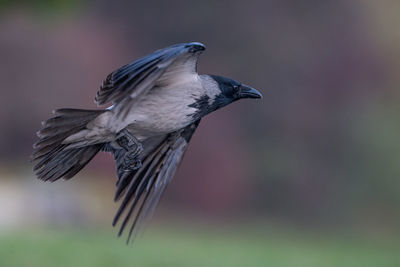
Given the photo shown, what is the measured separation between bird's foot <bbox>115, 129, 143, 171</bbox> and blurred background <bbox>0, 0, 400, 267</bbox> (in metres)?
7.81

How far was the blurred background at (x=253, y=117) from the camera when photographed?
1642cm

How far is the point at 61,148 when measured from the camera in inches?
187

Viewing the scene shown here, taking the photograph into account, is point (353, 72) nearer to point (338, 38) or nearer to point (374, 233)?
point (338, 38)

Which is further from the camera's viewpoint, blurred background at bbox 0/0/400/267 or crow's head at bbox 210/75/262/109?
blurred background at bbox 0/0/400/267

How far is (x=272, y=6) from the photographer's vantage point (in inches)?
965

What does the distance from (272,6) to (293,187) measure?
709 centimetres

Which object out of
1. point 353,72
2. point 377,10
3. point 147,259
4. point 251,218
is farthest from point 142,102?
point 377,10

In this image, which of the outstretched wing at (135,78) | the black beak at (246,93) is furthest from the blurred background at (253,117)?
the outstretched wing at (135,78)

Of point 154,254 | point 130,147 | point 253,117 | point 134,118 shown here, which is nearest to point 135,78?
point 134,118

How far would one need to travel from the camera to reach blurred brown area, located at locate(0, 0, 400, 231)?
17828 millimetres

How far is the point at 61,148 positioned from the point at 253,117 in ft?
55.2

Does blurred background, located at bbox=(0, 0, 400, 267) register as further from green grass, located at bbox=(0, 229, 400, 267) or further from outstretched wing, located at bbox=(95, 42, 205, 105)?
outstretched wing, located at bbox=(95, 42, 205, 105)

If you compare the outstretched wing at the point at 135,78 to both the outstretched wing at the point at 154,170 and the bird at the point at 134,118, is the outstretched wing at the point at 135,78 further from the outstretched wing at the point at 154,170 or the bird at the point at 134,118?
the outstretched wing at the point at 154,170

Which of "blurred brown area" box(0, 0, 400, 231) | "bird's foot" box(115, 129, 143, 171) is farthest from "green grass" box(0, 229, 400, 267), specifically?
"blurred brown area" box(0, 0, 400, 231)
